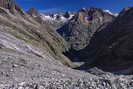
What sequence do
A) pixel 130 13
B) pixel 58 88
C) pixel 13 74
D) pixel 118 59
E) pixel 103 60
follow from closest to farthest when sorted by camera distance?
1. pixel 58 88
2. pixel 13 74
3. pixel 118 59
4. pixel 103 60
5. pixel 130 13

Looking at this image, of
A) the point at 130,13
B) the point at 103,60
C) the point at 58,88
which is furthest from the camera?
the point at 130,13

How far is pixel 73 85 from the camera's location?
13.1 m

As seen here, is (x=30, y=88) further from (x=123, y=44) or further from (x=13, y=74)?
(x=123, y=44)

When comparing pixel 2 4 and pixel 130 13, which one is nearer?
pixel 2 4

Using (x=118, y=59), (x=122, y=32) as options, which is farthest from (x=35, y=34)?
(x=122, y=32)

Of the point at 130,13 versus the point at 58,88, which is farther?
the point at 130,13

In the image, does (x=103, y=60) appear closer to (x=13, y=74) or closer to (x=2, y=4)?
(x=2, y=4)

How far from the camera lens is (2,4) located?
11269 centimetres

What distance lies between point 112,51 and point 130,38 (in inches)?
350

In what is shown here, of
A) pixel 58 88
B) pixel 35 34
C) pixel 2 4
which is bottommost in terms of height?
pixel 58 88

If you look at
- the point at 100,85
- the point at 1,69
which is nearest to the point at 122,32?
the point at 1,69

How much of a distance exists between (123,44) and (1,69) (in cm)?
7359

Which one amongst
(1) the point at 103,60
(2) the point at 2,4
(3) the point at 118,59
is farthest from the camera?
(2) the point at 2,4

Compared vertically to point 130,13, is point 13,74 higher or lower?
lower
